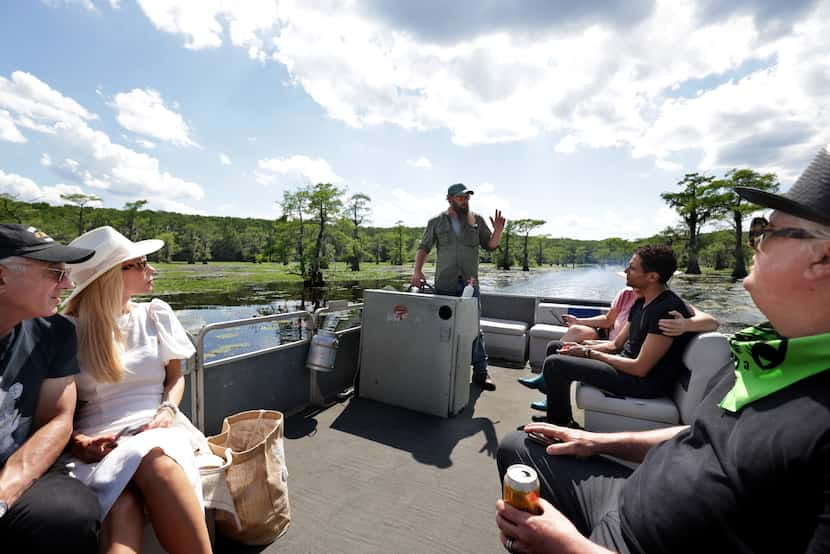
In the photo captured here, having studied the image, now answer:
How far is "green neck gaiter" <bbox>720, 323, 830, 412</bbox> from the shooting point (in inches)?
31.6

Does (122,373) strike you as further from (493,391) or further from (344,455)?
(493,391)

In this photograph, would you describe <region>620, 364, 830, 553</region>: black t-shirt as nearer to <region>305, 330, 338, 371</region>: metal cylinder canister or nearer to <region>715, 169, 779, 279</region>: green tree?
<region>305, 330, 338, 371</region>: metal cylinder canister

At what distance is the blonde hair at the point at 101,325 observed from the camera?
1566mm

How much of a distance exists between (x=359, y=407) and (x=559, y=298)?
344 centimetres

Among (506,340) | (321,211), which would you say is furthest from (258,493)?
(321,211)

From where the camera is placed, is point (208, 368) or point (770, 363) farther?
point (208, 368)

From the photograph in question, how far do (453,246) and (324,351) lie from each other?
1608 mm

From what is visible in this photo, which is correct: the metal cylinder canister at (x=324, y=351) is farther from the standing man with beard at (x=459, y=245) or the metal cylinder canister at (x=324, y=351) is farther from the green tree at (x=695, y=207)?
the green tree at (x=695, y=207)

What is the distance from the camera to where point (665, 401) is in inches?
87.8

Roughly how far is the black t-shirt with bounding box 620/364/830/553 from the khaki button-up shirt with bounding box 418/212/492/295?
2.80 m

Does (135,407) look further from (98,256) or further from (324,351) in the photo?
(324,351)

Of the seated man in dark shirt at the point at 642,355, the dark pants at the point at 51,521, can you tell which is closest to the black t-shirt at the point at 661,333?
the seated man in dark shirt at the point at 642,355

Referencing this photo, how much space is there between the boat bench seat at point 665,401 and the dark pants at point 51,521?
240cm

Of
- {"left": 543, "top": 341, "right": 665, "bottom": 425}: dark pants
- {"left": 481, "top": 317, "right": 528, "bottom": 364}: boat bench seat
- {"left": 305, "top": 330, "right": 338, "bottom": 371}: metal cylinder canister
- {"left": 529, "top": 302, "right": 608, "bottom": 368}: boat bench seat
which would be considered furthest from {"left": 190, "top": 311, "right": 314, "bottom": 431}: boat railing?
{"left": 529, "top": 302, "right": 608, "bottom": 368}: boat bench seat
